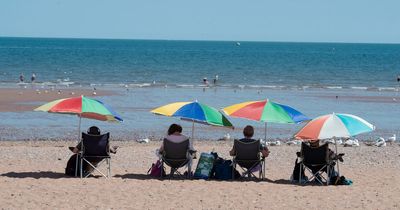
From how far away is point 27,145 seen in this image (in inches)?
707

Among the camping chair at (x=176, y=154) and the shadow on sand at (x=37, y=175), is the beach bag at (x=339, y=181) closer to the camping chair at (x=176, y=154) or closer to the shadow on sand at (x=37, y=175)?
the camping chair at (x=176, y=154)

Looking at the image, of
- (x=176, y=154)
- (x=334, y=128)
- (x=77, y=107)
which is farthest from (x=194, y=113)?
(x=334, y=128)

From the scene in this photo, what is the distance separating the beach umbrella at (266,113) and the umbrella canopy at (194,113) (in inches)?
7.9

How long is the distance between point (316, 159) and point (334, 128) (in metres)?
0.61

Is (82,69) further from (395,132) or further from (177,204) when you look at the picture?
(177,204)

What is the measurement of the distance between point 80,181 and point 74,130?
8413 mm

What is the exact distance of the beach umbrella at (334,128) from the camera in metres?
12.5

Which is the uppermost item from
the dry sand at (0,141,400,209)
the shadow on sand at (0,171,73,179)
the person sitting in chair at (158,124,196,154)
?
the person sitting in chair at (158,124,196,154)

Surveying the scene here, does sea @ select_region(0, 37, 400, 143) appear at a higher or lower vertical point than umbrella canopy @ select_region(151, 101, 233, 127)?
lower

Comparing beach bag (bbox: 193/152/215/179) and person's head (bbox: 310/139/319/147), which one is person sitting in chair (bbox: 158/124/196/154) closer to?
beach bag (bbox: 193/152/215/179)

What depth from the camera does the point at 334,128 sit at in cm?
1260

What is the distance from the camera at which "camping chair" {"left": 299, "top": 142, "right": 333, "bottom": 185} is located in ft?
42.0

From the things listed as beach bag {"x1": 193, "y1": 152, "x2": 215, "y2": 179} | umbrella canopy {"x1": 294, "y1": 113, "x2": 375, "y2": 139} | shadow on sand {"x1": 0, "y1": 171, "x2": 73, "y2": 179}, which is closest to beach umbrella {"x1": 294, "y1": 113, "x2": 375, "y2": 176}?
umbrella canopy {"x1": 294, "y1": 113, "x2": 375, "y2": 139}

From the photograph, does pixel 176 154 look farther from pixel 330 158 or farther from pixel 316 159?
pixel 330 158
